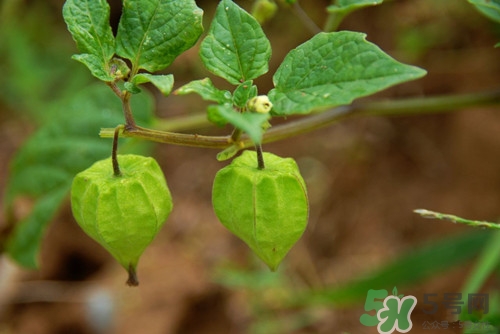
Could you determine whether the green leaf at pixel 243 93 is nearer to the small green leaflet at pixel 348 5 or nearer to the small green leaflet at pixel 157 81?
the small green leaflet at pixel 157 81

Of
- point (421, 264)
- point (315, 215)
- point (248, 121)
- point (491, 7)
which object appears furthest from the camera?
point (315, 215)

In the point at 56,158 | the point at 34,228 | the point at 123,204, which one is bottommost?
the point at 34,228

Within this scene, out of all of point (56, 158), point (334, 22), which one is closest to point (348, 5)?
point (334, 22)

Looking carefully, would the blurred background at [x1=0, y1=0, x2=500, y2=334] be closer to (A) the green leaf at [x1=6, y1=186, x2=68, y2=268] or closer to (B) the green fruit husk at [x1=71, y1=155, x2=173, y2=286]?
(A) the green leaf at [x1=6, y1=186, x2=68, y2=268]

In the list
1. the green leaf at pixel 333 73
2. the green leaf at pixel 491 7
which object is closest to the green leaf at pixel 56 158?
the green leaf at pixel 333 73

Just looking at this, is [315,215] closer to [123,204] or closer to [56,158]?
[56,158]

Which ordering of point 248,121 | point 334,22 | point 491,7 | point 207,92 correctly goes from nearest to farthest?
point 248,121 → point 207,92 → point 491,7 → point 334,22

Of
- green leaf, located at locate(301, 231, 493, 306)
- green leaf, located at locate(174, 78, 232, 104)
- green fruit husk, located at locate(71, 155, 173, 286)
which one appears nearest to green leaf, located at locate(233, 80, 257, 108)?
green leaf, located at locate(174, 78, 232, 104)
